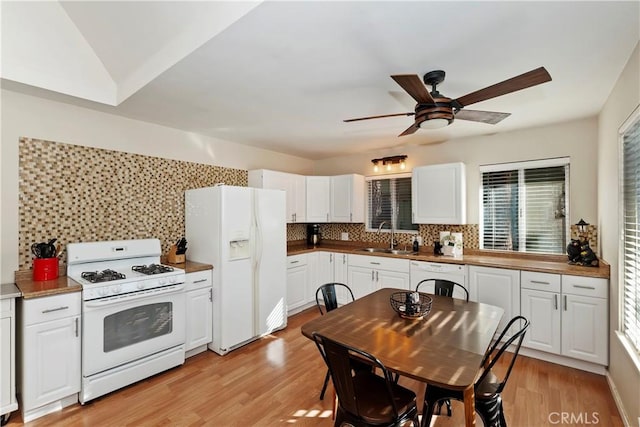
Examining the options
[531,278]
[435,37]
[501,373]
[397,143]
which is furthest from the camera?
[397,143]

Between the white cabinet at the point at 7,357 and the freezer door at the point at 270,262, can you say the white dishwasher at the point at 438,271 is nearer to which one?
the freezer door at the point at 270,262

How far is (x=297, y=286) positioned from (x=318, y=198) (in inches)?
58.2

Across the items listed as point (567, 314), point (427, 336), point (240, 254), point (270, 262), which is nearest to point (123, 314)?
point (240, 254)

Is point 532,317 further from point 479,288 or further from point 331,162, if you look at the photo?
point 331,162

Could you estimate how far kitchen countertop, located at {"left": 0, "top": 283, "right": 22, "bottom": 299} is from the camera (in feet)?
6.44

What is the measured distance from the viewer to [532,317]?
9.67ft

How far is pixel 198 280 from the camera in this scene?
2.99m

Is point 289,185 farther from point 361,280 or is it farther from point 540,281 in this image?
point 540,281

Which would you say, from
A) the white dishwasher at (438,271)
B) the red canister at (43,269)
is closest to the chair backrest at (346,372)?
the white dishwasher at (438,271)

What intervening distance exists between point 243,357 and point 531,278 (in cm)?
296

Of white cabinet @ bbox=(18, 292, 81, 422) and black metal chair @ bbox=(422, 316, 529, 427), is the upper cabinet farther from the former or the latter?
white cabinet @ bbox=(18, 292, 81, 422)

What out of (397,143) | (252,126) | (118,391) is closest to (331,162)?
(397,143)

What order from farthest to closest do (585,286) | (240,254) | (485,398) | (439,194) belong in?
(439,194) < (240,254) < (585,286) < (485,398)

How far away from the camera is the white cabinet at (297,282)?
407 centimetres
